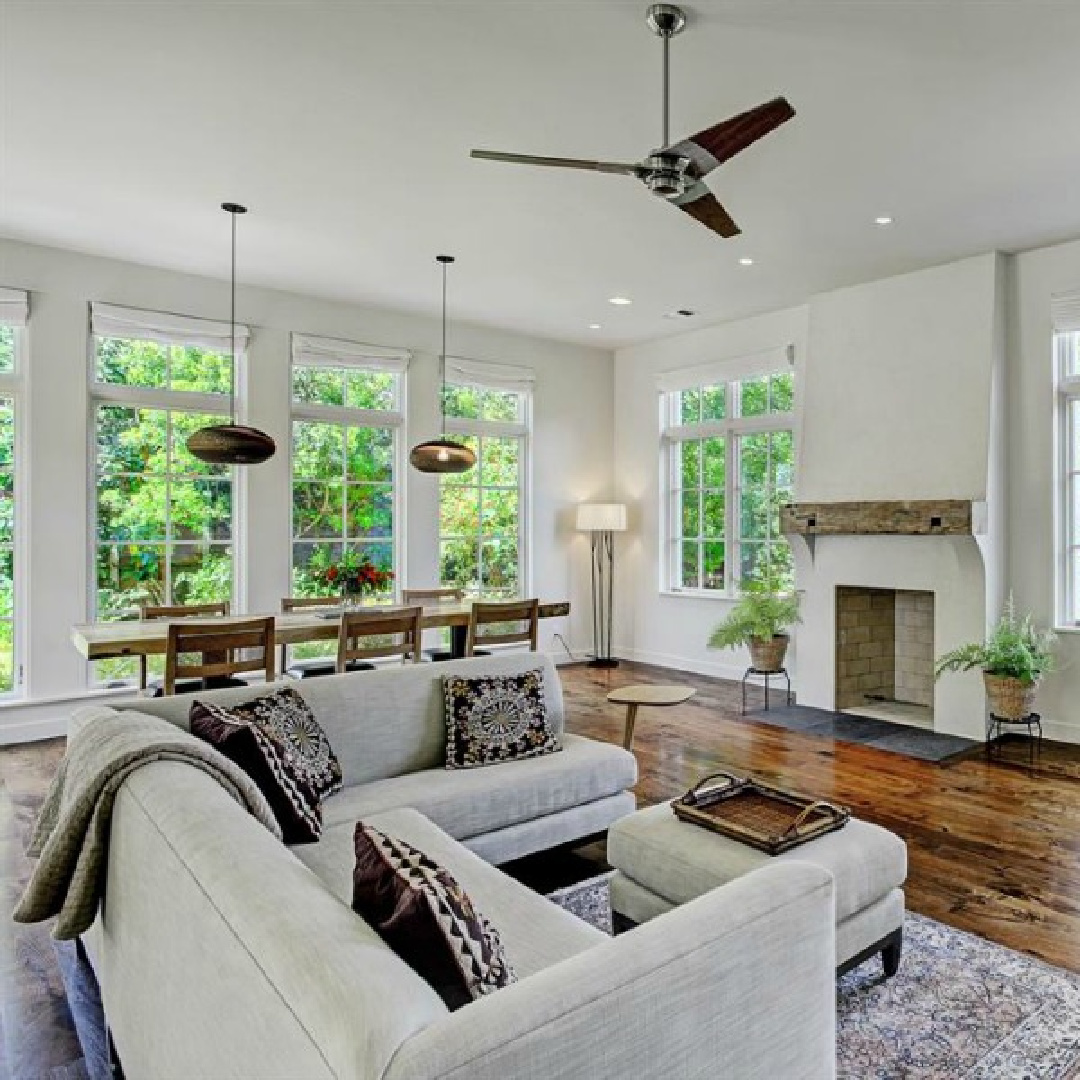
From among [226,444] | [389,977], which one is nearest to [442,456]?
[226,444]

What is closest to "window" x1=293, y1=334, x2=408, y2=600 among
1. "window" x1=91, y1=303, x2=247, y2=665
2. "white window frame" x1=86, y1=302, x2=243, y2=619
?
"white window frame" x1=86, y1=302, x2=243, y2=619

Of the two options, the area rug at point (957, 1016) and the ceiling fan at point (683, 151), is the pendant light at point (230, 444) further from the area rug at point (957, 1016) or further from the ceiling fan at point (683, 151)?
the area rug at point (957, 1016)

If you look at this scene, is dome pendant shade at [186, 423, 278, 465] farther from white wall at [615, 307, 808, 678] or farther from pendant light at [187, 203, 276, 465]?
white wall at [615, 307, 808, 678]

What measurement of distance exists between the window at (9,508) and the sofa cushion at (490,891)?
3.64 metres

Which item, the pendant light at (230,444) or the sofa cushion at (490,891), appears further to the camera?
the pendant light at (230,444)

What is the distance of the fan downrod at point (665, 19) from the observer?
8.43 feet

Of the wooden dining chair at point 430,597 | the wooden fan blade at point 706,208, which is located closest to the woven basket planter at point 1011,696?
the wooden fan blade at point 706,208

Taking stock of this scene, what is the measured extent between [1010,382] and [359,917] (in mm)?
5298

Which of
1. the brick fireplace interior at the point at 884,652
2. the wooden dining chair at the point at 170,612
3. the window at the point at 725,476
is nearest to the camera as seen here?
the wooden dining chair at the point at 170,612

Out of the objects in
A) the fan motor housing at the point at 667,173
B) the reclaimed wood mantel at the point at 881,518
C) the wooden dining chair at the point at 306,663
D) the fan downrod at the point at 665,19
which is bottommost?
the wooden dining chair at the point at 306,663

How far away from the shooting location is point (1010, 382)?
503cm

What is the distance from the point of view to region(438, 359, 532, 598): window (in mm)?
6754

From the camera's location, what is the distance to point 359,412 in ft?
20.3

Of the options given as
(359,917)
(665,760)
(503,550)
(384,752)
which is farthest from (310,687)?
(503,550)
